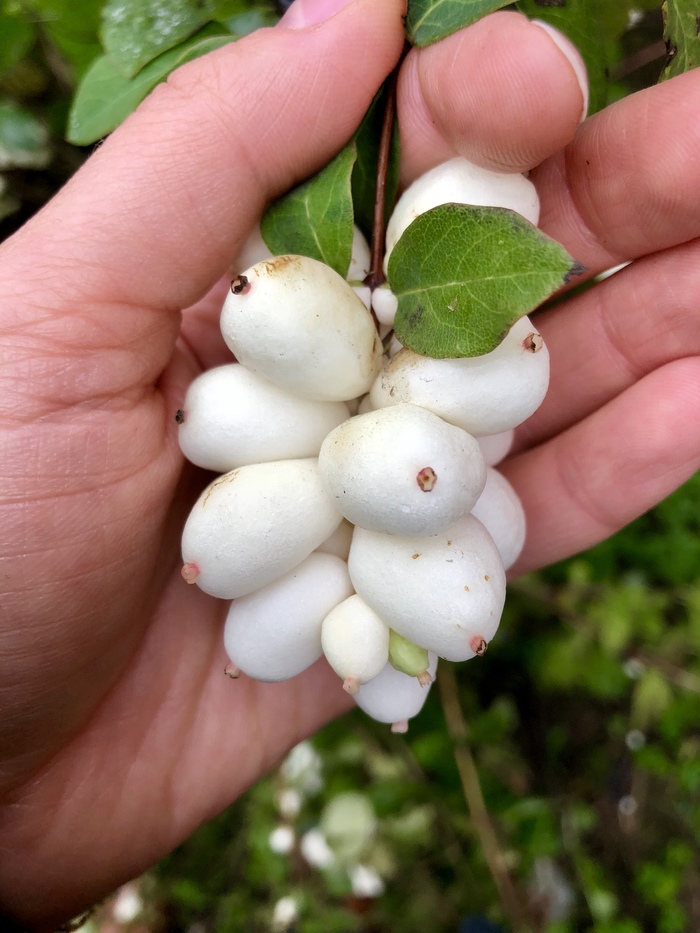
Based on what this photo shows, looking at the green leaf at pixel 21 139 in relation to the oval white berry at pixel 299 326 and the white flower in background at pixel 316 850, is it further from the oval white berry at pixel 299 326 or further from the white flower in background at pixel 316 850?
the white flower in background at pixel 316 850

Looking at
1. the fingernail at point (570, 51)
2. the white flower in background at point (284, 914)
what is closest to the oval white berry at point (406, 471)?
the fingernail at point (570, 51)

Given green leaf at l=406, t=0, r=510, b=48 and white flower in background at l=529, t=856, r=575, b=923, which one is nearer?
green leaf at l=406, t=0, r=510, b=48

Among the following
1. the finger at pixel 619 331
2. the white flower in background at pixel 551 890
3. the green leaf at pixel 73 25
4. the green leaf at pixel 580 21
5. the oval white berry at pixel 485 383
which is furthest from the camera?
the white flower in background at pixel 551 890

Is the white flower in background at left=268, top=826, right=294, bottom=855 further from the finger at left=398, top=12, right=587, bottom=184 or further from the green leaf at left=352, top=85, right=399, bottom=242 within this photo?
the finger at left=398, top=12, right=587, bottom=184

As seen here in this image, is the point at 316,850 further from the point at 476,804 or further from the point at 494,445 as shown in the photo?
the point at 494,445

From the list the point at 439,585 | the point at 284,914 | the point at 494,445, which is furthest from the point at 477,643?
the point at 284,914

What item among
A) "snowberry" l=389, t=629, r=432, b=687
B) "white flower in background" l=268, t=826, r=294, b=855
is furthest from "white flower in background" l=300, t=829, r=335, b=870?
"snowberry" l=389, t=629, r=432, b=687

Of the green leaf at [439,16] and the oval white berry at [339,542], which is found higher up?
the green leaf at [439,16]

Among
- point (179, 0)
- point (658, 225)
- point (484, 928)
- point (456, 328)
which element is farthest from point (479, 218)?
point (484, 928)
